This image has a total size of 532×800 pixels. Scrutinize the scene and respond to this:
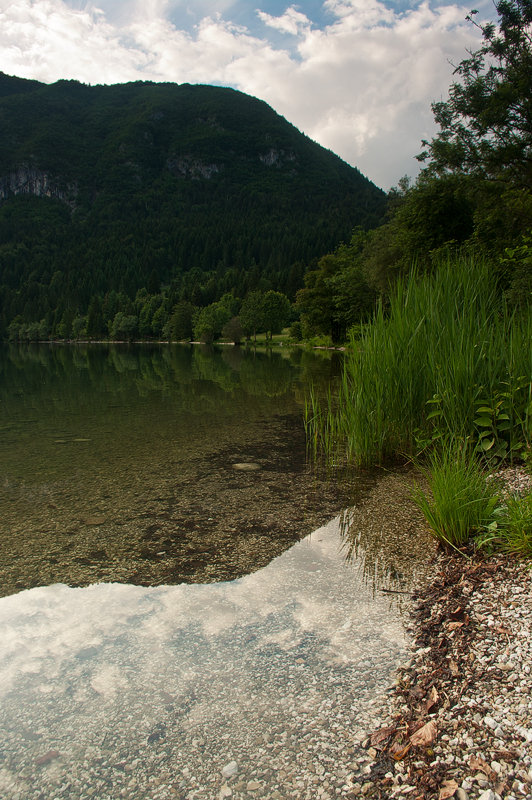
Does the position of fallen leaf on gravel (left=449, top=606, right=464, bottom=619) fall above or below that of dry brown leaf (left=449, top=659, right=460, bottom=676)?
below

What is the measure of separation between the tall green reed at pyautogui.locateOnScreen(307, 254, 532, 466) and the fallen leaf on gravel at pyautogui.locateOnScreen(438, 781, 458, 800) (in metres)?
3.79

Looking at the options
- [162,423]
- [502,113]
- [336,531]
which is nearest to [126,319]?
[502,113]

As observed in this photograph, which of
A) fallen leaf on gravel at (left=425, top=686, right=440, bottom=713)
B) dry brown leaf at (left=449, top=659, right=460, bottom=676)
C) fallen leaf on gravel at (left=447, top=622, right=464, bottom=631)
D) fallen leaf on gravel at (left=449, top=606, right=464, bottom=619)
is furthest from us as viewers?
fallen leaf on gravel at (left=449, top=606, right=464, bottom=619)

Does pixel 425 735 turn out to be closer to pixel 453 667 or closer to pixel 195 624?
pixel 453 667

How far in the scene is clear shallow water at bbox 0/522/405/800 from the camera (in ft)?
6.50

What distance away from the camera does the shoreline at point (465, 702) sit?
5.52 ft

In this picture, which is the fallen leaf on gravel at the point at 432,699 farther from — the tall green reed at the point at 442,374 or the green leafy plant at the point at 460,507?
the tall green reed at the point at 442,374

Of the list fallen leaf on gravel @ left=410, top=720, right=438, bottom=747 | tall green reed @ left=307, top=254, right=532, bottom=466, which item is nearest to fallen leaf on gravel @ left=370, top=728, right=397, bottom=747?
fallen leaf on gravel @ left=410, top=720, right=438, bottom=747

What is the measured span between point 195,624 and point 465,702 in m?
1.74

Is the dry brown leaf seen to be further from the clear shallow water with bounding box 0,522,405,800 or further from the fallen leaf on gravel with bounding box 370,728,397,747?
the fallen leaf on gravel with bounding box 370,728,397,747

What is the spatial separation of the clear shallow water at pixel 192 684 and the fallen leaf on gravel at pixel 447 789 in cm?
36

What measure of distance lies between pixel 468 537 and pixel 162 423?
7815 millimetres

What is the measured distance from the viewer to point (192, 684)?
2.55 m

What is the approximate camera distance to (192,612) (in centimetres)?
328
